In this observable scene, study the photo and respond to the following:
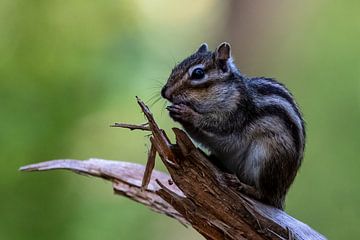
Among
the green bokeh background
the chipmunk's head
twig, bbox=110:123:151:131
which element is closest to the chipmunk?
Result: the chipmunk's head

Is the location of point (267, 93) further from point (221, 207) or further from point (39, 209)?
point (39, 209)

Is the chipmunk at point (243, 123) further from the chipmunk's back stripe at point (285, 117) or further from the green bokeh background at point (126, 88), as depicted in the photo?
the green bokeh background at point (126, 88)

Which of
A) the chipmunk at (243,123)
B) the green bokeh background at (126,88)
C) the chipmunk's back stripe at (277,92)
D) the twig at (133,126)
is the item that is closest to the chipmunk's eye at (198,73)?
the chipmunk at (243,123)

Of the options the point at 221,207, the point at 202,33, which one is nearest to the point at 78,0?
the point at 202,33

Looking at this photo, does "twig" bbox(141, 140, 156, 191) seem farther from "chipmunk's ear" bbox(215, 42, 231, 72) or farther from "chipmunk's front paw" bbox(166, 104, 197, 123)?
"chipmunk's ear" bbox(215, 42, 231, 72)

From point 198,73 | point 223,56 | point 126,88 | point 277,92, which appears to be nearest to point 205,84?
point 198,73

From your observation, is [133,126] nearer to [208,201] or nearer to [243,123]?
[208,201]
